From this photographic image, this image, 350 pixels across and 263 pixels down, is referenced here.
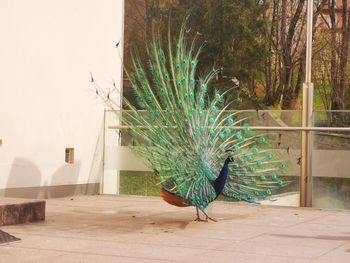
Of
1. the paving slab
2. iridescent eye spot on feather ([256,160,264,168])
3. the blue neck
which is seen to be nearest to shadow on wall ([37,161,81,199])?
the paving slab

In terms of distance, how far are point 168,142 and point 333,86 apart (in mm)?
18241

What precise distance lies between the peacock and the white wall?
2.48 meters

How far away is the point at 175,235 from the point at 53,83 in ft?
16.9

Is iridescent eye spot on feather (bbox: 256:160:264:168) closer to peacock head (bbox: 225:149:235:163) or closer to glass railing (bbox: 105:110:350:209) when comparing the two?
peacock head (bbox: 225:149:235:163)

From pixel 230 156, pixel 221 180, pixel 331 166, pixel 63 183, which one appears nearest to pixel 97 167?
pixel 63 183

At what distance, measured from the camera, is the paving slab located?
770cm

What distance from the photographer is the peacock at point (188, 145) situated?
991 centimetres

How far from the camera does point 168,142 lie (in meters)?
10.0

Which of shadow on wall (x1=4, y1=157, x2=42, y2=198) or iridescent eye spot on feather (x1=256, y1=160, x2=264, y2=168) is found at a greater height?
iridescent eye spot on feather (x1=256, y1=160, x2=264, y2=168)

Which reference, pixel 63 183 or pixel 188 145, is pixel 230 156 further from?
pixel 63 183

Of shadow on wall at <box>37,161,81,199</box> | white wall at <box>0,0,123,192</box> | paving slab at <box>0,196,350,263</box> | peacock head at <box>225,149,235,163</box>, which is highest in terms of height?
white wall at <box>0,0,123,192</box>

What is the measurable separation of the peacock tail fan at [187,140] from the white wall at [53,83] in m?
2.36

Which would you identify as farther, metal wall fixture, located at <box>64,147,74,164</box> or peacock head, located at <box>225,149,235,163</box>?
metal wall fixture, located at <box>64,147,74,164</box>

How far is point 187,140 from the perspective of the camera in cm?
998
